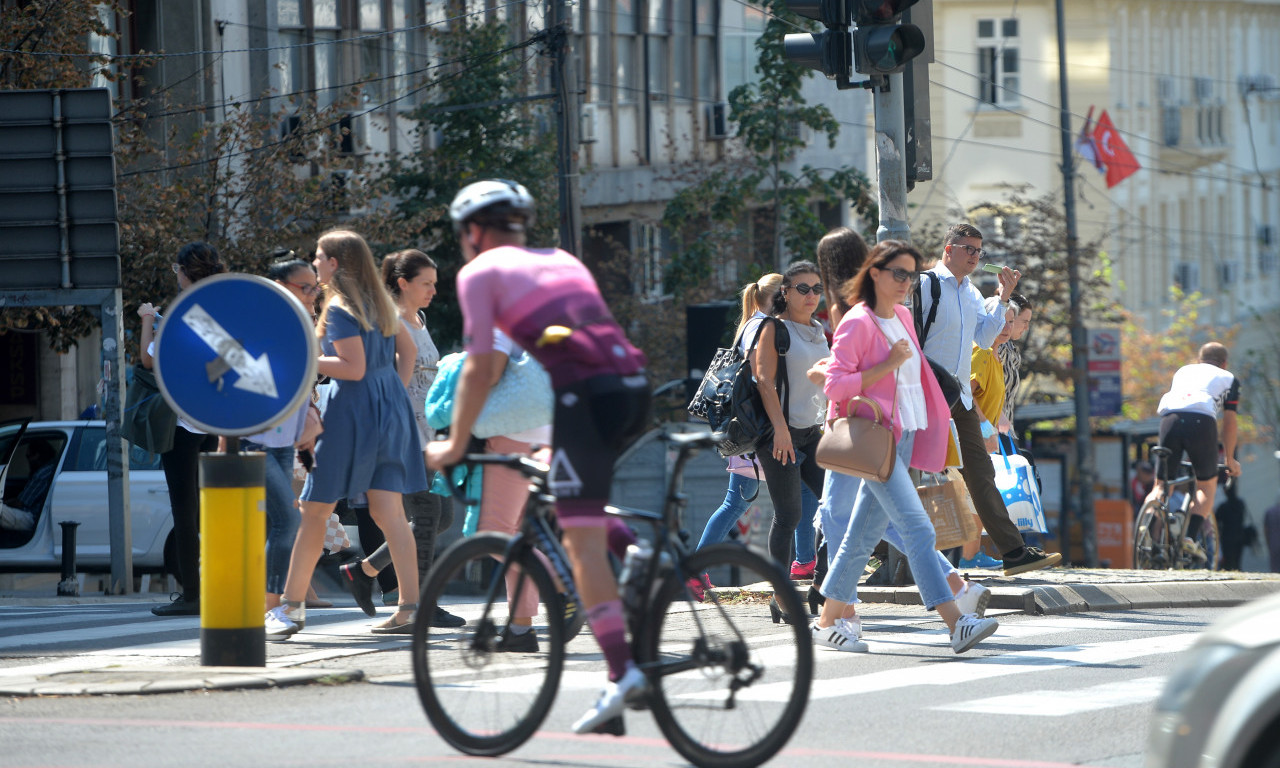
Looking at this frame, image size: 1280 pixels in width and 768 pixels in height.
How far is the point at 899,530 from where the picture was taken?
30.0 feet

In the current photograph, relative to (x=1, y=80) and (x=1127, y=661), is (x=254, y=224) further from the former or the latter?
(x=1127, y=661)

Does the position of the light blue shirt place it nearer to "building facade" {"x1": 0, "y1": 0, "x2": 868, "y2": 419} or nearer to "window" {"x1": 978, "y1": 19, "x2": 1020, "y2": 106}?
"building facade" {"x1": 0, "y1": 0, "x2": 868, "y2": 419}

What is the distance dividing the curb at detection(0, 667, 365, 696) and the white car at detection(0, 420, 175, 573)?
28.6ft

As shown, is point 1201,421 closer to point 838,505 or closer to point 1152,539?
point 1152,539

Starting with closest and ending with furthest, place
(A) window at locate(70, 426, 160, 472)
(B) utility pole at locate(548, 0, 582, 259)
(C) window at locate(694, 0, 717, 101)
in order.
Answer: (A) window at locate(70, 426, 160, 472)
(B) utility pole at locate(548, 0, 582, 259)
(C) window at locate(694, 0, 717, 101)

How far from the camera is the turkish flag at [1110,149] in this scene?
44344 mm

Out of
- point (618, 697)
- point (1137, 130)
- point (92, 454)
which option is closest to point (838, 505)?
point (618, 697)

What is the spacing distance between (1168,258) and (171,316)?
51.4 m

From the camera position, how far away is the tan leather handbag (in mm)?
9062

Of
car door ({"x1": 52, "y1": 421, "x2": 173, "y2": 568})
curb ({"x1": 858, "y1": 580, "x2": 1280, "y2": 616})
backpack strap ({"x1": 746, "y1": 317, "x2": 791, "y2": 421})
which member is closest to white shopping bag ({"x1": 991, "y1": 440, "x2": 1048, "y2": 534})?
curb ({"x1": 858, "y1": 580, "x2": 1280, "y2": 616})

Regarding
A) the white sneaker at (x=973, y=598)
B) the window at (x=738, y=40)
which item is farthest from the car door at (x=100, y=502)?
the window at (x=738, y=40)

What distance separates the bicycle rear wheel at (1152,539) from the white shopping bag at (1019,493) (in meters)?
5.08

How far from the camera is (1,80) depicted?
801 inches

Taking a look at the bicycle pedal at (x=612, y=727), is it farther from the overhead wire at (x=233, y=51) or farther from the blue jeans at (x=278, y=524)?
the overhead wire at (x=233, y=51)
